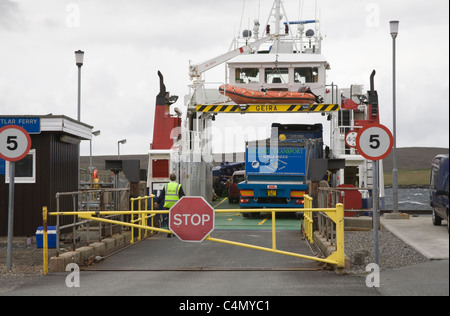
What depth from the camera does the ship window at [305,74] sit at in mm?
28391

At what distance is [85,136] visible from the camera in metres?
18.0

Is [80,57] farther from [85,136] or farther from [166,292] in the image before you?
[166,292]

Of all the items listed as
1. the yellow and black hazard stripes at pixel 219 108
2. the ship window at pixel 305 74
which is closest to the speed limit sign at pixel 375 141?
the yellow and black hazard stripes at pixel 219 108

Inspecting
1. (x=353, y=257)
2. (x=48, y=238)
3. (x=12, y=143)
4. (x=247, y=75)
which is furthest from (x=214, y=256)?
(x=247, y=75)

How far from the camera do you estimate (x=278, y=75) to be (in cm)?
2848

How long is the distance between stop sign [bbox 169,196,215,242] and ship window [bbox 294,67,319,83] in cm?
1876

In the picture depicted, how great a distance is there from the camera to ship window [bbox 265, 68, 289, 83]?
28.4 m

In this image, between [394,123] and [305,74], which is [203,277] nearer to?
[394,123]

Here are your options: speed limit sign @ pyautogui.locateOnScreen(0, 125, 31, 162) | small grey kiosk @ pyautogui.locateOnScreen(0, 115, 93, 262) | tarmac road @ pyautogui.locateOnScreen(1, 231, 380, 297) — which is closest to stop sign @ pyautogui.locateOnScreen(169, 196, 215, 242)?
tarmac road @ pyautogui.locateOnScreen(1, 231, 380, 297)

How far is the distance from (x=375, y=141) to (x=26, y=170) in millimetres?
8813

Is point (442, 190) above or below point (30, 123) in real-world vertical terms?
below

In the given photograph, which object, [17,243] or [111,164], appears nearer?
[17,243]
